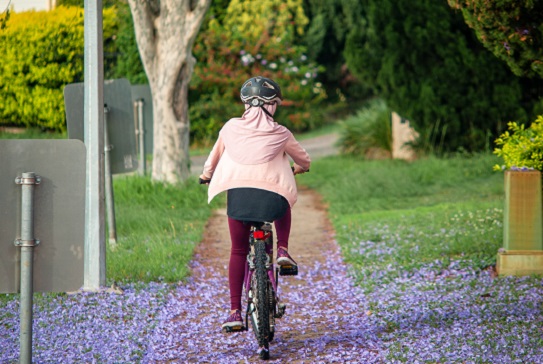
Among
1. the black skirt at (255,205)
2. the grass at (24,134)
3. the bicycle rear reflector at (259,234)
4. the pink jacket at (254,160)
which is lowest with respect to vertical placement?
the bicycle rear reflector at (259,234)

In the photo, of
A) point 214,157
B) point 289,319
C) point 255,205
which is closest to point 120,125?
point 289,319

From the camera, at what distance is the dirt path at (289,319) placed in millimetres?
5523

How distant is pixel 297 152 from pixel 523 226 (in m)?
2.77

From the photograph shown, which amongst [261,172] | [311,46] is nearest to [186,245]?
[261,172]

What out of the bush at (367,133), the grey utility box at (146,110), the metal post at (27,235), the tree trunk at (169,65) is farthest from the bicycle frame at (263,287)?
the bush at (367,133)

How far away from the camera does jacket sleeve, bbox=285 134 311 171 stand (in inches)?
216

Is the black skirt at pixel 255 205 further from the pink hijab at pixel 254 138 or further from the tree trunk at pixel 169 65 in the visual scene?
the tree trunk at pixel 169 65

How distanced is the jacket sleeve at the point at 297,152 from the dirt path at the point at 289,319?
1.12 metres

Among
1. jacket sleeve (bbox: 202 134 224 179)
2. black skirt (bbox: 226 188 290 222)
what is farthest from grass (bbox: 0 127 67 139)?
black skirt (bbox: 226 188 290 222)

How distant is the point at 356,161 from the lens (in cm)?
1616

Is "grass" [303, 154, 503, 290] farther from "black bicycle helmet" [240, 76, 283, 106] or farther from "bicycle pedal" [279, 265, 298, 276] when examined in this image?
"black bicycle helmet" [240, 76, 283, 106]

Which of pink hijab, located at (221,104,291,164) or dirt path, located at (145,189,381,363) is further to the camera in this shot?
dirt path, located at (145,189,381,363)

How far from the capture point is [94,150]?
7.09 metres

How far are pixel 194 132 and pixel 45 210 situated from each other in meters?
16.2
